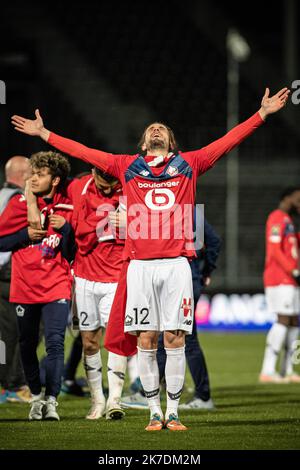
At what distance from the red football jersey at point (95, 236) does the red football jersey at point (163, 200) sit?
2.85 ft

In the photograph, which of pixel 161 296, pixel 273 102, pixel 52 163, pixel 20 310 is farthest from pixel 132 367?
pixel 273 102

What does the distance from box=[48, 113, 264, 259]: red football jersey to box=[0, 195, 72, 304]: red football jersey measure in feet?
3.00

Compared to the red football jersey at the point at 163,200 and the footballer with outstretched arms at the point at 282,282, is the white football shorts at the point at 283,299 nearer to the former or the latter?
the footballer with outstretched arms at the point at 282,282

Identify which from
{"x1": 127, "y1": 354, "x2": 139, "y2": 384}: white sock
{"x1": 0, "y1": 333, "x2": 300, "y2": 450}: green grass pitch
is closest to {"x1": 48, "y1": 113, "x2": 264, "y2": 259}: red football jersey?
{"x1": 0, "y1": 333, "x2": 300, "y2": 450}: green grass pitch

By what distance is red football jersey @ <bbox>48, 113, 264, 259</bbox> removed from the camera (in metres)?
6.88

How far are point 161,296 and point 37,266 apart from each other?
4.17 feet

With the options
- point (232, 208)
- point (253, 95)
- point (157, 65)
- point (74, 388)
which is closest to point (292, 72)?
point (253, 95)

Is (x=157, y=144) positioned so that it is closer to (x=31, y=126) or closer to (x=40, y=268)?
(x=31, y=126)

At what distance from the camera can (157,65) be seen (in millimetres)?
27172

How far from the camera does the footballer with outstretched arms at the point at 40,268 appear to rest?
766cm

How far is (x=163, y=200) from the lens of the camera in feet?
22.7

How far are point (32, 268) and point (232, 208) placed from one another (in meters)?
13.5

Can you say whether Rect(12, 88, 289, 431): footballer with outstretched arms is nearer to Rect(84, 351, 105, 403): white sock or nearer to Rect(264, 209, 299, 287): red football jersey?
Rect(84, 351, 105, 403): white sock
